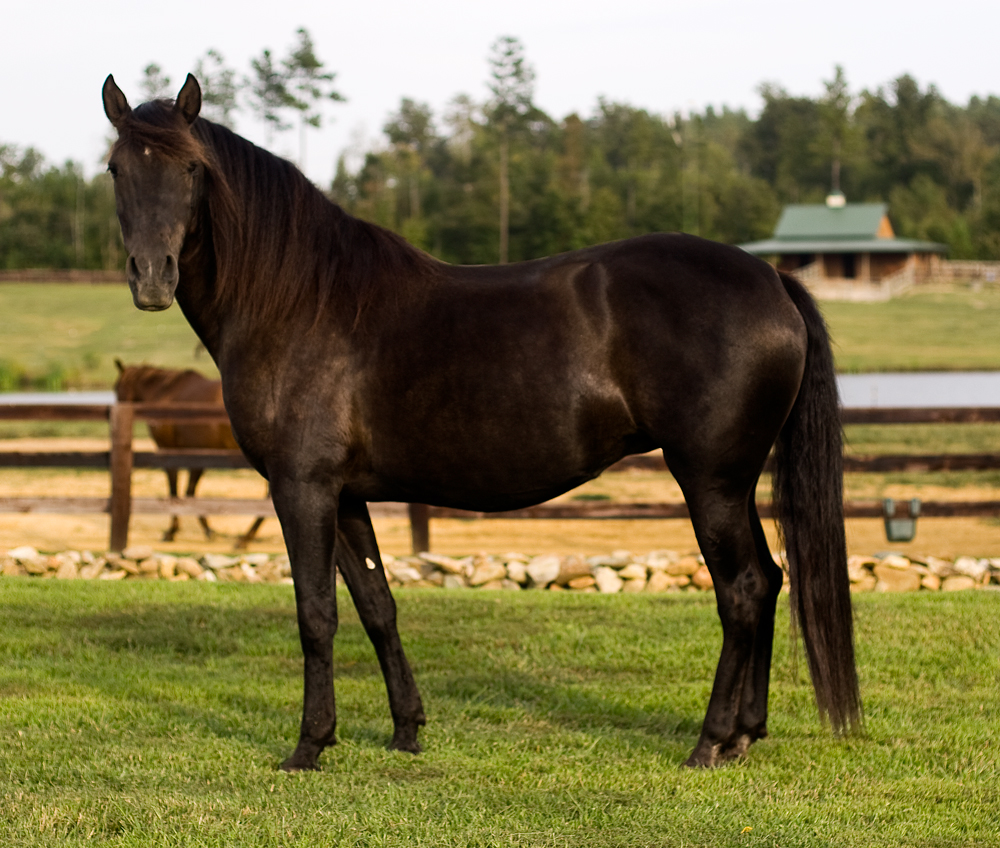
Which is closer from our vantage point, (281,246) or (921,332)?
(281,246)

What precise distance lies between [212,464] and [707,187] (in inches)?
2864

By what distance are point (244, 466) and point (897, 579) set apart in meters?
5.30

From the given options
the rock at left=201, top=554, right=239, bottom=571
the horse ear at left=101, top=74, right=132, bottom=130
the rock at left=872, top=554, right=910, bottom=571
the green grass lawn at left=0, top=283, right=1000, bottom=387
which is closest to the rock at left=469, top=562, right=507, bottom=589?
the rock at left=201, top=554, right=239, bottom=571

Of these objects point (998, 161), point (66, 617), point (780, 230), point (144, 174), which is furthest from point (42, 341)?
point (998, 161)

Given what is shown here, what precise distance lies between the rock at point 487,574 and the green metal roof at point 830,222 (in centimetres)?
5780

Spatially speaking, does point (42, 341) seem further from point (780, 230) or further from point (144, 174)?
point (780, 230)

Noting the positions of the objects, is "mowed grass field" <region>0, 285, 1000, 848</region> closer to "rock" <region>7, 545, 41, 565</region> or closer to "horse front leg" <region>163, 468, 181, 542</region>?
"rock" <region>7, 545, 41, 565</region>

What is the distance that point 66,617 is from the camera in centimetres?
621

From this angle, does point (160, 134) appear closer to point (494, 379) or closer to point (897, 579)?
point (494, 379)

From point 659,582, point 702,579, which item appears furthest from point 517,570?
point 702,579

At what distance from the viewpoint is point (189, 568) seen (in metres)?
8.19

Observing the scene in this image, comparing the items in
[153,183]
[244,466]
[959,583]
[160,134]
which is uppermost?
[160,134]

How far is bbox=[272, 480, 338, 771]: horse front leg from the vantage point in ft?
12.6

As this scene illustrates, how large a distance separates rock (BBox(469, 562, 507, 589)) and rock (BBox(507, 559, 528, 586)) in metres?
0.05
